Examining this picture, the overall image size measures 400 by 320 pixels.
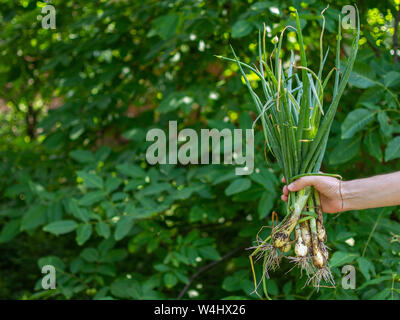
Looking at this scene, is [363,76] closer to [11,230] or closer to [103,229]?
[103,229]

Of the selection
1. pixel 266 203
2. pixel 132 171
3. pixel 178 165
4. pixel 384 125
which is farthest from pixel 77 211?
pixel 384 125

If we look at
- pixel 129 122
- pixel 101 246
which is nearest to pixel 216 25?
pixel 129 122

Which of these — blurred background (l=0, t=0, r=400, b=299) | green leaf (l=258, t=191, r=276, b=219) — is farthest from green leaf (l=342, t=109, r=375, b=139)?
green leaf (l=258, t=191, r=276, b=219)

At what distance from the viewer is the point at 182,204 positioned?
2.52m

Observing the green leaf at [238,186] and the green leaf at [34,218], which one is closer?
the green leaf at [238,186]

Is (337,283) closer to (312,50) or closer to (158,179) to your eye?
(158,179)

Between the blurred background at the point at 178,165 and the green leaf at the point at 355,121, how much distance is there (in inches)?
0.5

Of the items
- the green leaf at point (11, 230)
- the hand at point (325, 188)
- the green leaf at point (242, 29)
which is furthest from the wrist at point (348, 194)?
the green leaf at point (11, 230)

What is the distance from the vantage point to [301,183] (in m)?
1.17

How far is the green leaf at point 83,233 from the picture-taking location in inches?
81.5

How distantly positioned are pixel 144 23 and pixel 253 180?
1.51 meters

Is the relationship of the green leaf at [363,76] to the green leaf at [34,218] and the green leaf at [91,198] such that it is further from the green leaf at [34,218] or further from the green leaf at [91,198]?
the green leaf at [34,218]

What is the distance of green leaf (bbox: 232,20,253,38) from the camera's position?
1928mm

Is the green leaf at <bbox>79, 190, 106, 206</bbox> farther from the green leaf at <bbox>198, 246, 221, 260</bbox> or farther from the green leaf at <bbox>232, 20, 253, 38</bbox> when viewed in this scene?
the green leaf at <bbox>232, 20, 253, 38</bbox>
